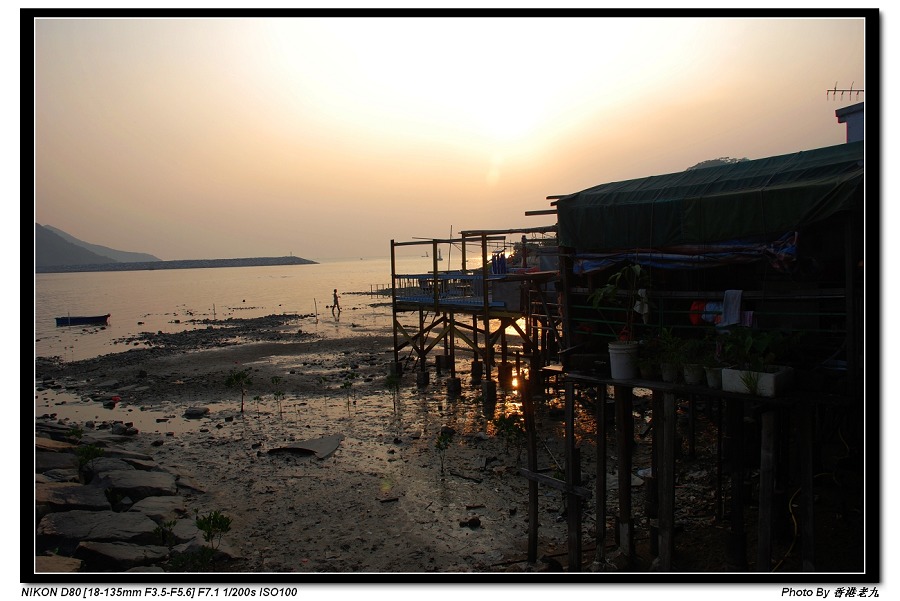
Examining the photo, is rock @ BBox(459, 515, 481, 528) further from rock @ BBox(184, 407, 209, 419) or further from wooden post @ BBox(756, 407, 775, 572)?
rock @ BBox(184, 407, 209, 419)

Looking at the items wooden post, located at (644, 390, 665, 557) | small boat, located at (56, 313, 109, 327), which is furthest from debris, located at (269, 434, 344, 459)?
small boat, located at (56, 313, 109, 327)

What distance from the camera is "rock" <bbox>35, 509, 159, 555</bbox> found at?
9211 millimetres

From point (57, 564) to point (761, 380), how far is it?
9396 mm

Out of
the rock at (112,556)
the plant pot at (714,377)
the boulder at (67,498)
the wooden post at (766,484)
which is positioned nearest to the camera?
the wooden post at (766,484)

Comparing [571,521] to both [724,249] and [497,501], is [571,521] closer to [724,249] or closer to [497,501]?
[497,501]

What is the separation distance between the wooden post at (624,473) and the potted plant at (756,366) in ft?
6.48

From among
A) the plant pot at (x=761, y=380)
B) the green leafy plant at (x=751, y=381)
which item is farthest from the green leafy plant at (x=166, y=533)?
the green leafy plant at (x=751, y=381)

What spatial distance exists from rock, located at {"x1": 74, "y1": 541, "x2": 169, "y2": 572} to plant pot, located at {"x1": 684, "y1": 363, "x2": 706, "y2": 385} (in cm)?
828

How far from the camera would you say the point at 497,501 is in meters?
11.4

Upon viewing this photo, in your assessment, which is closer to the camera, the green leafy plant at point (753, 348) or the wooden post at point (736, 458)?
the green leafy plant at point (753, 348)

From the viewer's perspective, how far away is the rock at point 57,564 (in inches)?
305

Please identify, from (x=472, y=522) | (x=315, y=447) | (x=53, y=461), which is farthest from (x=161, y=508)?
(x=472, y=522)

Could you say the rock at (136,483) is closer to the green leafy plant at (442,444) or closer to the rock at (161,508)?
the rock at (161,508)

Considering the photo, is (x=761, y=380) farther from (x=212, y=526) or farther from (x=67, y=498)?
(x=67, y=498)
